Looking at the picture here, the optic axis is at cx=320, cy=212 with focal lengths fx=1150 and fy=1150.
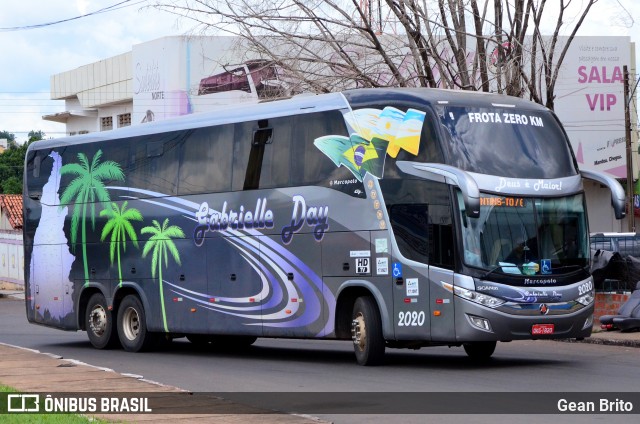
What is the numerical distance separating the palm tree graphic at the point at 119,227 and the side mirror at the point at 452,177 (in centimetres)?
684

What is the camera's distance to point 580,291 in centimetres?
1628

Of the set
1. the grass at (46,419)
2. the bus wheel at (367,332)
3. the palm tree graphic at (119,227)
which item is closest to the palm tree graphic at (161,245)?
the palm tree graphic at (119,227)

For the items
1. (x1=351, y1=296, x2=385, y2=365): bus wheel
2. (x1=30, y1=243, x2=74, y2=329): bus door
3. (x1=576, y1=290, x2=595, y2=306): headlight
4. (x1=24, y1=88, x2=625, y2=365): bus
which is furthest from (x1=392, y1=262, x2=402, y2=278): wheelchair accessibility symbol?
(x1=30, y1=243, x2=74, y2=329): bus door

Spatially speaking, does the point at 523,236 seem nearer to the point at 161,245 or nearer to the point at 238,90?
the point at 161,245

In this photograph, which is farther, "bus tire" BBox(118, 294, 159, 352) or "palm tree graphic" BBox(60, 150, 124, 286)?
"palm tree graphic" BBox(60, 150, 124, 286)

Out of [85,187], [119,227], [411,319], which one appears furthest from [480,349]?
[85,187]

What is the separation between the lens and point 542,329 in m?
15.7

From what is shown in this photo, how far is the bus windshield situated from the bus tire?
7.78 metres

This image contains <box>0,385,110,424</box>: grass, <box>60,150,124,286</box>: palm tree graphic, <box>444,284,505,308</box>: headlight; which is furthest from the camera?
<box>60,150,124,286</box>: palm tree graphic

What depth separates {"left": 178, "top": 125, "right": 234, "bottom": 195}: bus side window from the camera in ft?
63.2

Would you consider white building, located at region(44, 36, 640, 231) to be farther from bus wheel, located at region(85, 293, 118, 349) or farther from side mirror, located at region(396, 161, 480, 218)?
side mirror, located at region(396, 161, 480, 218)

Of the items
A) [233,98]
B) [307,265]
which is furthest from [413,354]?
[233,98]

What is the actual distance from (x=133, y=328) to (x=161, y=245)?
1923mm

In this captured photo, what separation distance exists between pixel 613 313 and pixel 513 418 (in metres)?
12.7
